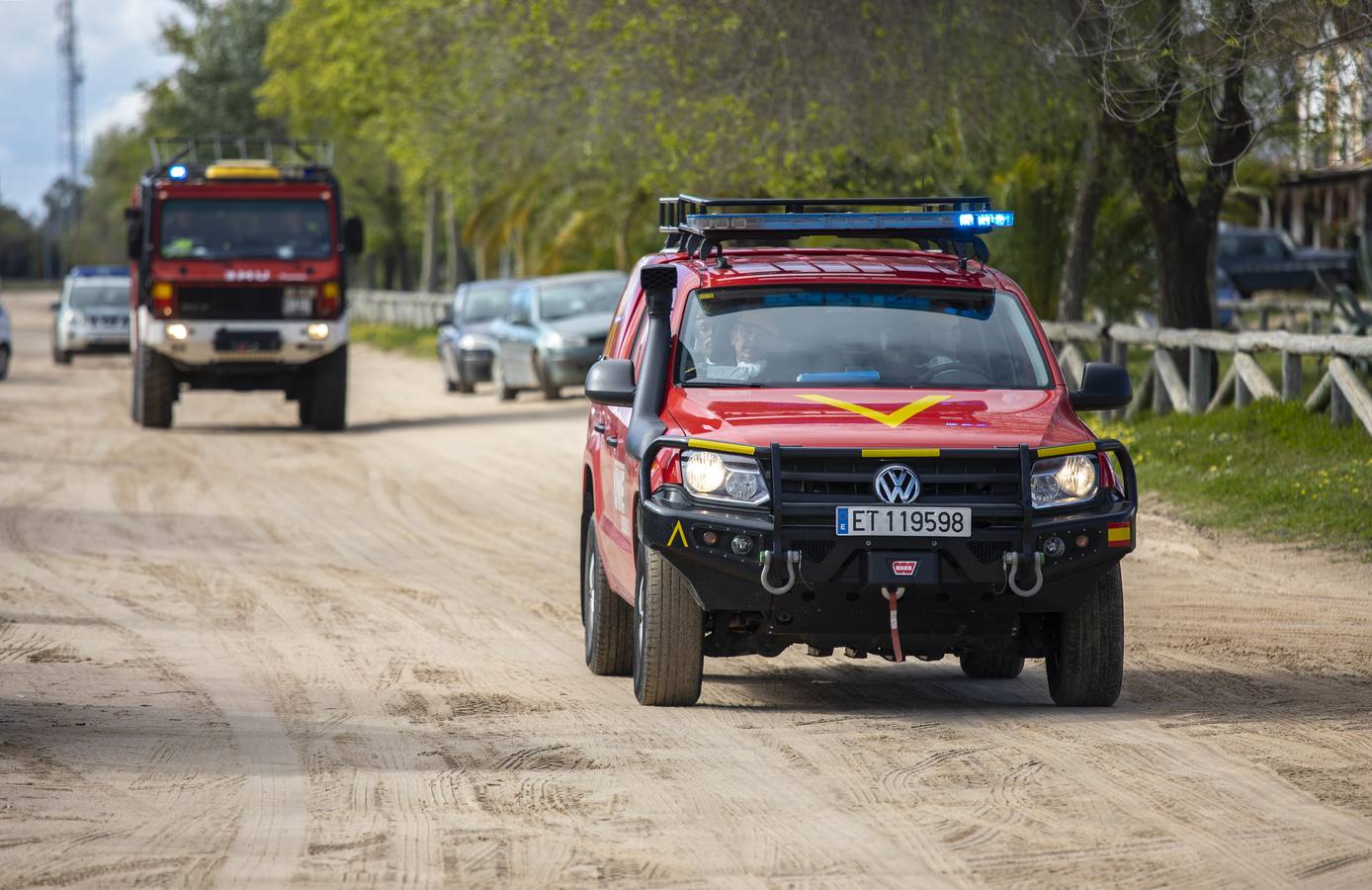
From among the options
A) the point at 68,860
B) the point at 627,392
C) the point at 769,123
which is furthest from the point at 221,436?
the point at 68,860

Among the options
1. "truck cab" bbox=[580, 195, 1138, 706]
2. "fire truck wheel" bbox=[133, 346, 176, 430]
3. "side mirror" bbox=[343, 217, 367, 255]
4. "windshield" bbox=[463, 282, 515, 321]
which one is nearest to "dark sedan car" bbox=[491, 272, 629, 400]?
"windshield" bbox=[463, 282, 515, 321]

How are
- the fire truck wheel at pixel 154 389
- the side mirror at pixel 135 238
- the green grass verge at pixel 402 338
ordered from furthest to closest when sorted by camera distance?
the green grass verge at pixel 402 338, the fire truck wheel at pixel 154 389, the side mirror at pixel 135 238

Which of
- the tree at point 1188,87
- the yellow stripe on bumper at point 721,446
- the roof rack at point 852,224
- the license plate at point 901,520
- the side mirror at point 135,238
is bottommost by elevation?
the license plate at point 901,520

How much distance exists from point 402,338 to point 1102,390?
43.0 meters

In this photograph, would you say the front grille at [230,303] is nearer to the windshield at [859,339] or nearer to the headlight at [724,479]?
the windshield at [859,339]

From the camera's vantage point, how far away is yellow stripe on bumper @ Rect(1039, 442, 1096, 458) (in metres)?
7.11

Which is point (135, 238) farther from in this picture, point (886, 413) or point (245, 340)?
point (886, 413)

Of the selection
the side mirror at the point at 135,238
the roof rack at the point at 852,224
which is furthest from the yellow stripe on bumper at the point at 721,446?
the side mirror at the point at 135,238

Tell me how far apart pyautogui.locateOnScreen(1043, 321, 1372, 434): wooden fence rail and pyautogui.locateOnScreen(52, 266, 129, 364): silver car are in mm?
23485

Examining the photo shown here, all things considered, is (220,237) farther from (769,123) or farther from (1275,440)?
(1275,440)

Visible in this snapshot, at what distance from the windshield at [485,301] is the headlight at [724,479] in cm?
2428

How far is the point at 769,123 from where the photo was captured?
1973 cm

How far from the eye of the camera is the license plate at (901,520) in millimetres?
6934

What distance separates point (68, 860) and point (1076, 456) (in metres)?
3.71
